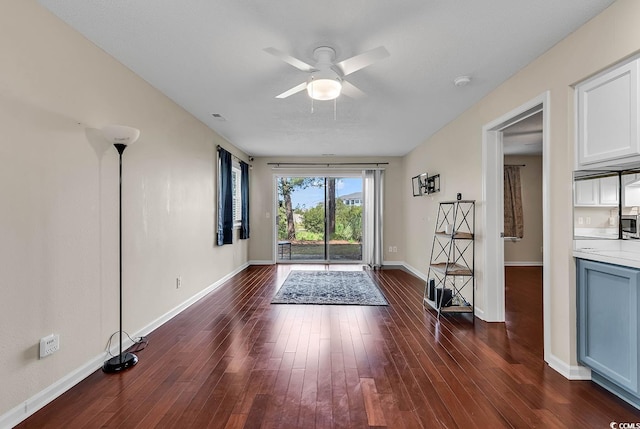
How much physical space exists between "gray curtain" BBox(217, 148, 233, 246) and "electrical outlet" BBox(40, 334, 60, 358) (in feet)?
9.67

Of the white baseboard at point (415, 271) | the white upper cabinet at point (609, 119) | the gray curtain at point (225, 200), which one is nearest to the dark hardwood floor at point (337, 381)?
the white upper cabinet at point (609, 119)

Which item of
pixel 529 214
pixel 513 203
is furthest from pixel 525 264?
pixel 513 203

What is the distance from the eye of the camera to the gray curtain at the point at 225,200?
5027 millimetres

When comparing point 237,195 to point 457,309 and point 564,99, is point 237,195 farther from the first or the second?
point 564,99

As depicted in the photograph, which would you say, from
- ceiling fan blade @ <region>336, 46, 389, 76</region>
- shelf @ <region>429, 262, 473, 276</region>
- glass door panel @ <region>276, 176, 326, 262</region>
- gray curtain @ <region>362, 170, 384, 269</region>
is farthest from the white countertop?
glass door panel @ <region>276, 176, 326, 262</region>

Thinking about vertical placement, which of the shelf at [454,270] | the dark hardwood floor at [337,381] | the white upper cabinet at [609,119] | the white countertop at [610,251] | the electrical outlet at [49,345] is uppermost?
the white upper cabinet at [609,119]

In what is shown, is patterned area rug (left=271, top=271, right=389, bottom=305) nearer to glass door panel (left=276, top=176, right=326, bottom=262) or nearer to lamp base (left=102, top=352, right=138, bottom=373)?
glass door panel (left=276, top=176, right=326, bottom=262)

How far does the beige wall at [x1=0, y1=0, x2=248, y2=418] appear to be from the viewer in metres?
1.77

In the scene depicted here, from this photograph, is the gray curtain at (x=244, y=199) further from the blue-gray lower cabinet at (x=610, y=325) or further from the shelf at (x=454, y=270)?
the blue-gray lower cabinet at (x=610, y=325)

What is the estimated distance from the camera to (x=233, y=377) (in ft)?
7.40

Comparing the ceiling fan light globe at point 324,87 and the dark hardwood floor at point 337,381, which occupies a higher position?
the ceiling fan light globe at point 324,87

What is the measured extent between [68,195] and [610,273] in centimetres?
355

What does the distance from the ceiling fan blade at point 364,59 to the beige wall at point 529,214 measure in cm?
588

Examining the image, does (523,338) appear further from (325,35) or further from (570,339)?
(325,35)
